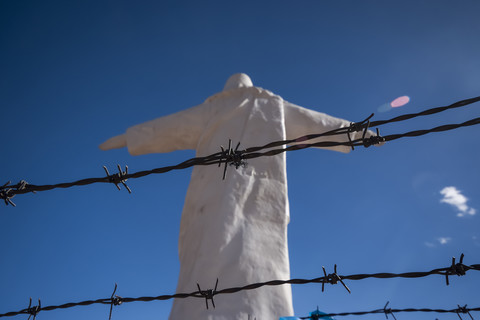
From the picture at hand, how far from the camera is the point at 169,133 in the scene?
204 inches

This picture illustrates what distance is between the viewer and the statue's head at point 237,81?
5789 millimetres

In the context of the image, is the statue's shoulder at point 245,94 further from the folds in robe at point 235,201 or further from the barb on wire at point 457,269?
the barb on wire at point 457,269

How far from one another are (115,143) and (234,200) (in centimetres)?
218

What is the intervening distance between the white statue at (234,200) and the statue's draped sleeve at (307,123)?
1 cm

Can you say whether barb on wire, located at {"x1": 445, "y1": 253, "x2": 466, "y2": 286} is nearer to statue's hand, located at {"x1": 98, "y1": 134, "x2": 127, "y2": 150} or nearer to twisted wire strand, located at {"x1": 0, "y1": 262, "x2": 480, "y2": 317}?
twisted wire strand, located at {"x1": 0, "y1": 262, "x2": 480, "y2": 317}

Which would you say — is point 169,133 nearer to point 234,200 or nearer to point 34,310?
point 234,200

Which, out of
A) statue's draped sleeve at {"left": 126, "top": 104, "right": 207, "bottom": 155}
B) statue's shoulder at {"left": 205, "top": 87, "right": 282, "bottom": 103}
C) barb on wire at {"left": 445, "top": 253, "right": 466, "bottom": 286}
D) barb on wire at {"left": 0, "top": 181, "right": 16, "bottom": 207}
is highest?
statue's shoulder at {"left": 205, "top": 87, "right": 282, "bottom": 103}

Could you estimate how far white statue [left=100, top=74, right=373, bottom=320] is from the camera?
3406mm

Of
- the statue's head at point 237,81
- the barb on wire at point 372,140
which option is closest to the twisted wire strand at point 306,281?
the barb on wire at point 372,140

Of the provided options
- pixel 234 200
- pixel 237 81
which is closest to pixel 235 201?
pixel 234 200

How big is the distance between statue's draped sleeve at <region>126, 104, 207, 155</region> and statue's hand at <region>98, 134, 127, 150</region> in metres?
0.11

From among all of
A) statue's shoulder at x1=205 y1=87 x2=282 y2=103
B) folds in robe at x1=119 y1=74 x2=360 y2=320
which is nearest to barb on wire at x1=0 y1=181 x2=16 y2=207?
folds in robe at x1=119 y1=74 x2=360 y2=320

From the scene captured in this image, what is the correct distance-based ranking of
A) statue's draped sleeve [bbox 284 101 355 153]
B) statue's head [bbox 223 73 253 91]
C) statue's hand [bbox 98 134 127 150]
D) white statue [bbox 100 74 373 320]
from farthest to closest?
statue's head [bbox 223 73 253 91] < statue's hand [bbox 98 134 127 150] < statue's draped sleeve [bbox 284 101 355 153] < white statue [bbox 100 74 373 320]

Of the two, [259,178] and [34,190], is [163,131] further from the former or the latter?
[34,190]
